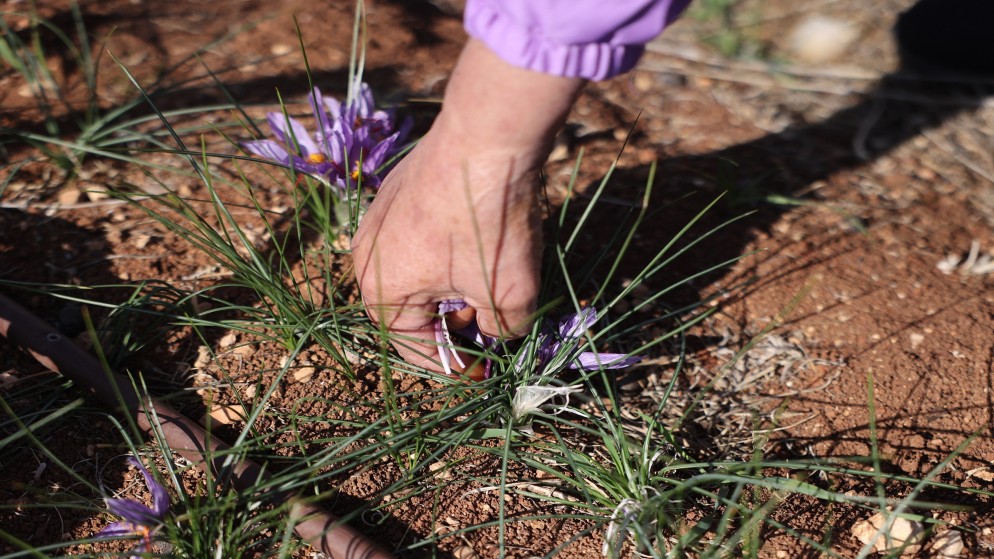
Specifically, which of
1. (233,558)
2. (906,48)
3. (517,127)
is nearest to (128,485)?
(233,558)

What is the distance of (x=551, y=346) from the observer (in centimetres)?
168

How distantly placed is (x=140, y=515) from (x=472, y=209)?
75cm

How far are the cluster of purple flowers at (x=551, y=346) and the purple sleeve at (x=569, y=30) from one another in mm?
525

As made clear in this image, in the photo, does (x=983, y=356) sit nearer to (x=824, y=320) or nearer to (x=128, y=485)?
(x=824, y=320)

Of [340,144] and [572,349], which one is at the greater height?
[340,144]

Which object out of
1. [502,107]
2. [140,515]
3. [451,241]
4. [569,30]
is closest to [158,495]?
[140,515]

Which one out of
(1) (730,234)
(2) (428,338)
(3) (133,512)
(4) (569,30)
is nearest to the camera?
(4) (569,30)

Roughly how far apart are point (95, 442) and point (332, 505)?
0.49 meters

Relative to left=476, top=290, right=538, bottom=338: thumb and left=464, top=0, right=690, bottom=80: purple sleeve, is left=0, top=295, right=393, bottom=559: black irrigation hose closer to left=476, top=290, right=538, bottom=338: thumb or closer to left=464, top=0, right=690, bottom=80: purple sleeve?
left=476, top=290, right=538, bottom=338: thumb

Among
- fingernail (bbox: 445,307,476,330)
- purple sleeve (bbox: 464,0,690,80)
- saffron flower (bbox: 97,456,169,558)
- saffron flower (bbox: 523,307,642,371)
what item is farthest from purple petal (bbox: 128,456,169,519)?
purple sleeve (bbox: 464,0,690,80)

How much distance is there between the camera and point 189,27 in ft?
9.21

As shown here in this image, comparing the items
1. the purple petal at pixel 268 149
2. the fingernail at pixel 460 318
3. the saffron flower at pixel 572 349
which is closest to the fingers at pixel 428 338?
the fingernail at pixel 460 318

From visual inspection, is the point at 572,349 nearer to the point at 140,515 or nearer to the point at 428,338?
the point at 428,338

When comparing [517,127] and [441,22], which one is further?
[441,22]
